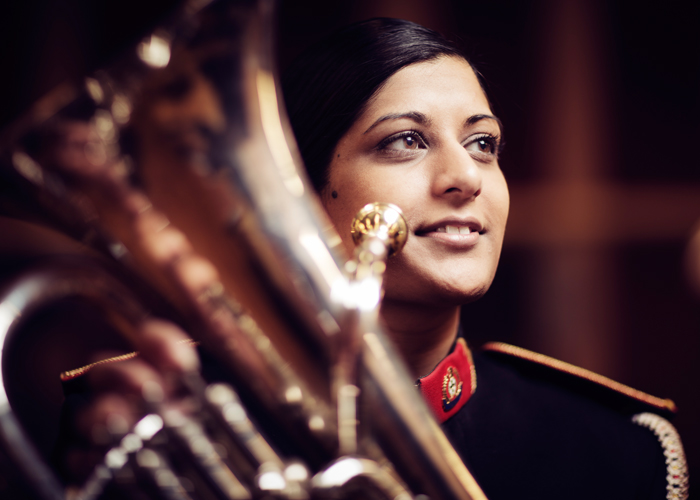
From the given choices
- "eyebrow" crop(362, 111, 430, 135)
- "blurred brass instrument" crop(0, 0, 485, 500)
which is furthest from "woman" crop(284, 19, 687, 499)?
"blurred brass instrument" crop(0, 0, 485, 500)

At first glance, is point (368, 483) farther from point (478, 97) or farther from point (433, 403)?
point (478, 97)

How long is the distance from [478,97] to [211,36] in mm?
387

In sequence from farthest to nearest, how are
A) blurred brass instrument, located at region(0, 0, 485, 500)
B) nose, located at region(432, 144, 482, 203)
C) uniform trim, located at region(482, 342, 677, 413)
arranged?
uniform trim, located at region(482, 342, 677, 413) → nose, located at region(432, 144, 482, 203) → blurred brass instrument, located at region(0, 0, 485, 500)

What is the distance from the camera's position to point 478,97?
67 centimetres

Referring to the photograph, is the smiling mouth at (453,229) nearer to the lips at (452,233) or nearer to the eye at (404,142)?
the lips at (452,233)

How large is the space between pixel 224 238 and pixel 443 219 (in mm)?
276

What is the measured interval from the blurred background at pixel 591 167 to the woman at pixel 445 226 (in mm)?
781

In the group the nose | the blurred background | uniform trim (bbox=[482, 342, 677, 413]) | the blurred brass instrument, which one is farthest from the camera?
the blurred background

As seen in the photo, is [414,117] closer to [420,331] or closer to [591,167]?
[420,331]

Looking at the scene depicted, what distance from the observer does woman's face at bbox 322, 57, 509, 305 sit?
588 mm

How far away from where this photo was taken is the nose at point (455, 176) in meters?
0.58

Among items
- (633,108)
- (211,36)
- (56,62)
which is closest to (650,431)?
(211,36)

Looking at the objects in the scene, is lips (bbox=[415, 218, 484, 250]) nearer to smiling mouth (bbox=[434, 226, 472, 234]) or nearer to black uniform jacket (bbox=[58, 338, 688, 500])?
smiling mouth (bbox=[434, 226, 472, 234])

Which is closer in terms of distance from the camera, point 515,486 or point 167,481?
point 167,481
